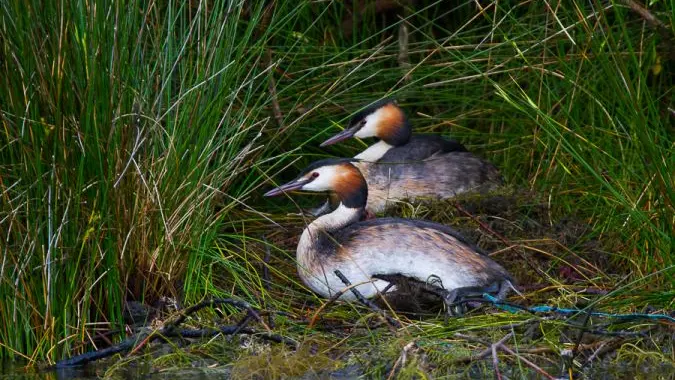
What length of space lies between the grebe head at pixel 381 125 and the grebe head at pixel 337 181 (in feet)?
2.87

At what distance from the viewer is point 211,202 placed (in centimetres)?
613

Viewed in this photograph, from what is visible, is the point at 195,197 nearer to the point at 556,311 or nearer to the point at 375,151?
the point at 556,311

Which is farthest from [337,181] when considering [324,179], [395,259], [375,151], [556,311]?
[556,311]

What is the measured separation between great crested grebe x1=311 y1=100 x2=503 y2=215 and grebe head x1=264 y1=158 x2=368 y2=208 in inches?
28.1

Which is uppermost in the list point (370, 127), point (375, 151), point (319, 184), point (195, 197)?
point (195, 197)

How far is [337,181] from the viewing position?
21.9ft

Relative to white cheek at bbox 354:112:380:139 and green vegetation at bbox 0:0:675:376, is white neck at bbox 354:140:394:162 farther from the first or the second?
green vegetation at bbox 0:0:675:376

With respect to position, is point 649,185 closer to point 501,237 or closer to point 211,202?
point 501,237

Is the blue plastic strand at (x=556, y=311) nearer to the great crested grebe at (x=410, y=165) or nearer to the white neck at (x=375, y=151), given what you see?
the great crested grebe at (x=410, y=165)

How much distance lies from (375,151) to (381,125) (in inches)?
10.1

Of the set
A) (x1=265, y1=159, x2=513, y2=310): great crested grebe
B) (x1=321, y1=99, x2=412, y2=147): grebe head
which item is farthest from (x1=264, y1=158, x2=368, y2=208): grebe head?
(x1=321, y1=99, x2=412, y2=147): grebe head

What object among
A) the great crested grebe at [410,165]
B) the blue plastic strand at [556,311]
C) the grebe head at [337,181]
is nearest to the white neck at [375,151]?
the great crested grebe at [410,165]

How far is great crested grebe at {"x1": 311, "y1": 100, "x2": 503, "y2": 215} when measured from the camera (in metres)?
7.55

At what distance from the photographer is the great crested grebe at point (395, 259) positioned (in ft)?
20.0
